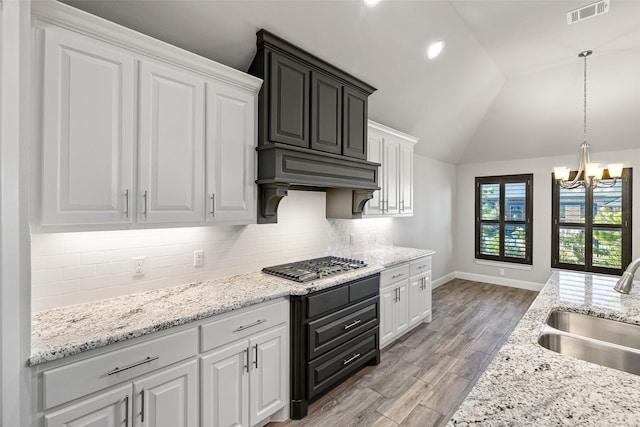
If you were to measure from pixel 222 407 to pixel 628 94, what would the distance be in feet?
19.6

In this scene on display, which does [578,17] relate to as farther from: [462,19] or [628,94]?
[628,94]

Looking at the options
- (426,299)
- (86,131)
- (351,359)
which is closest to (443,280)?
(426,299)

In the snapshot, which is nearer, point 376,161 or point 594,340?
point 594,340

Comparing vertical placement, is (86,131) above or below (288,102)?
below

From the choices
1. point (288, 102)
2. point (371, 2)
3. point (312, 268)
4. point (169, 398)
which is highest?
point (371, 2)

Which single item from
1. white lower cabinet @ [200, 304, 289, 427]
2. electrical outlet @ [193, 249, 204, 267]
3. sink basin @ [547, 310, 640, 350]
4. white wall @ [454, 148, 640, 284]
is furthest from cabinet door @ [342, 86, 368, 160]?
white wall @ [454, 148, 640, 284]

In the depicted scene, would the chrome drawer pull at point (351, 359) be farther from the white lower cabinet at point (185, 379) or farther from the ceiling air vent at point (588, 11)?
the ceiling air vent at point (588, 11)

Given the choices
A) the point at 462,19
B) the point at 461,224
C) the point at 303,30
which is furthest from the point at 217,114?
the point at 461,224

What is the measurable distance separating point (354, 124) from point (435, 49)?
4.20 feet

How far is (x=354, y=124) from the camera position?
3.15m

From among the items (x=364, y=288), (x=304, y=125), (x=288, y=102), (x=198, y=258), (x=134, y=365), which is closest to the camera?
(x=134, y=365)

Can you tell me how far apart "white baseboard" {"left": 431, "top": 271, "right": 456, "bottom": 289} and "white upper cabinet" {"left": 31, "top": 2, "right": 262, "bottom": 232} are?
4628 mm

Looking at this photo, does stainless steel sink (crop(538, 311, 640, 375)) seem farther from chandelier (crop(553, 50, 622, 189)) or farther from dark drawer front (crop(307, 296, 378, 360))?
chandelier (crop(553, 50, 622, 189))

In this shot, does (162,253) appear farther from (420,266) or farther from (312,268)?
(420,266)
